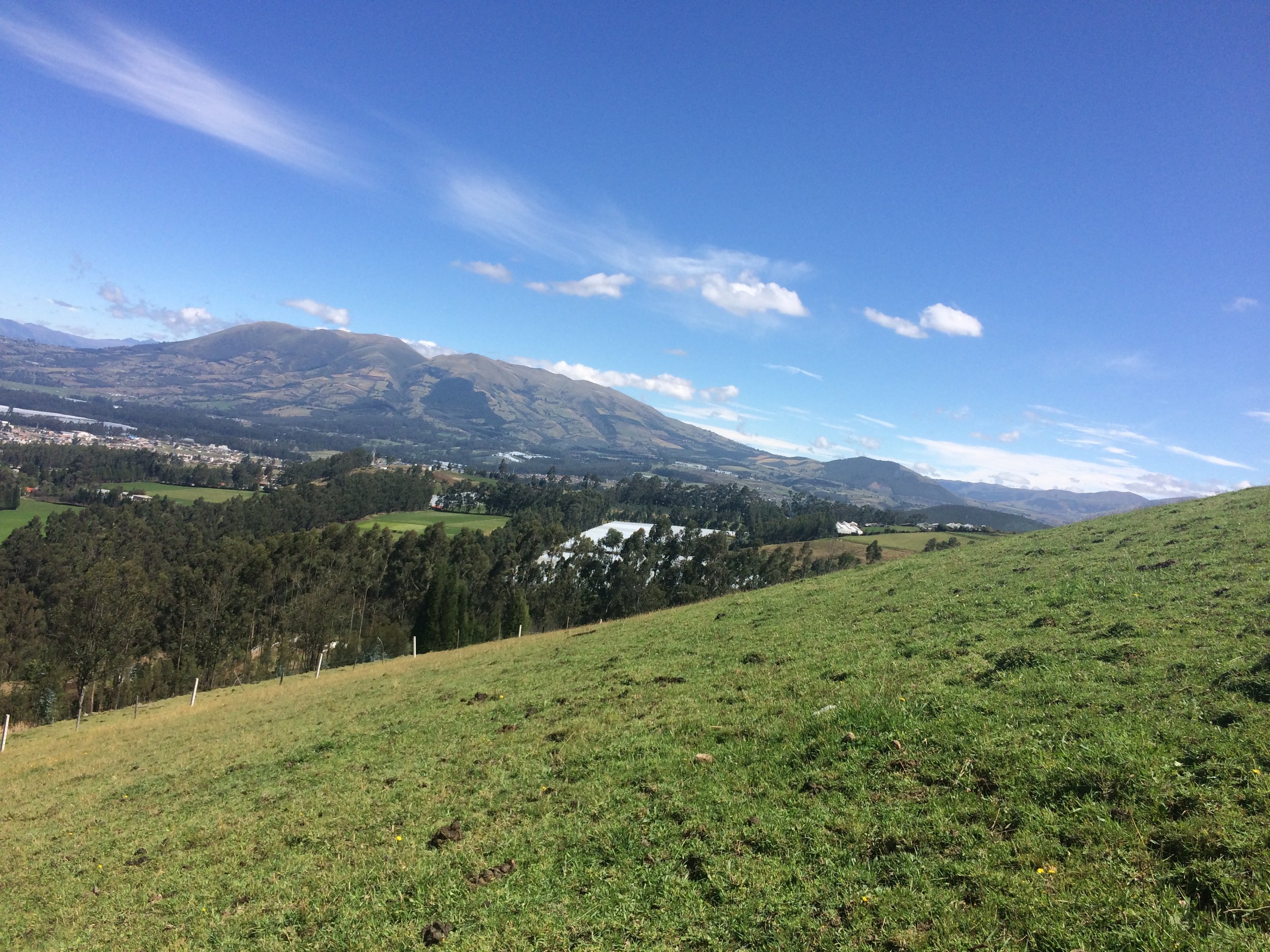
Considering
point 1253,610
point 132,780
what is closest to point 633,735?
point 1253,610

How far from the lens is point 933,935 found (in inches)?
254

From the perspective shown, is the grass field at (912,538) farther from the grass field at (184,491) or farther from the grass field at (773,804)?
the grass field at (184,491)

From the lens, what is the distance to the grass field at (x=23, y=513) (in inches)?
4430

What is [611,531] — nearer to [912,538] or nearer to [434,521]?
[434,521]

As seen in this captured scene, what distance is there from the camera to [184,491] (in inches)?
6791


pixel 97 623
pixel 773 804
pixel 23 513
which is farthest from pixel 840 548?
pixel 23 513

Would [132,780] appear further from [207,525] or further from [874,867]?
[207,525]

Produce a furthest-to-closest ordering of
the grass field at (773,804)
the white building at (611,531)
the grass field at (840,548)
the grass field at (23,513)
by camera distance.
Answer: the grass field at (840,548)
the white building at (611,531)
the grass field at (23,513)
the grass field at (773,804)

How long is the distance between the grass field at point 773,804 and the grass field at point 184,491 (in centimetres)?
16701

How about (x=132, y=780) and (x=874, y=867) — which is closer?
(x=874, y=867)

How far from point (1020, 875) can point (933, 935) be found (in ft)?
5.01

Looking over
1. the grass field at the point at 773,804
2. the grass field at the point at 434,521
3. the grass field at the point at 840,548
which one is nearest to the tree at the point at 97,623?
the grass field at the point at 773,804

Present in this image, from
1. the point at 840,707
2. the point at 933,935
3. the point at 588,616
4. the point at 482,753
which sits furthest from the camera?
the point at 588,616

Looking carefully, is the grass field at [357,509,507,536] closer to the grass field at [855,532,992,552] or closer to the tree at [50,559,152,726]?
the tree at [50,559,152,726]
